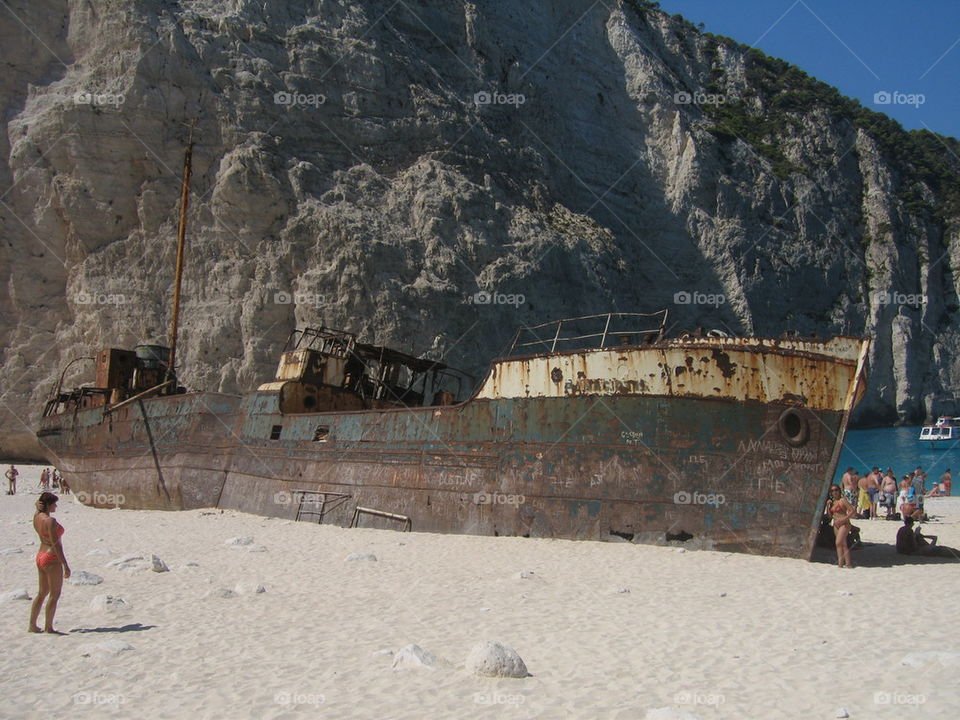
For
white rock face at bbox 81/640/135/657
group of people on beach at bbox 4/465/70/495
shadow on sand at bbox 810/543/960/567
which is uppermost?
shadow on sand at bbox 810/543/960/567

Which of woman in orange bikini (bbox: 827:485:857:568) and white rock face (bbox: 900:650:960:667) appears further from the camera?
woman in orange bikini (bbox: 827:485:857:568)

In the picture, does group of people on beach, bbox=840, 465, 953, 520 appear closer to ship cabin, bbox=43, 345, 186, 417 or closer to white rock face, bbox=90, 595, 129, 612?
white rock face, bbox=90, 595, 129, 612

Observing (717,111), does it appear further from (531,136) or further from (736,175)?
(531,136)

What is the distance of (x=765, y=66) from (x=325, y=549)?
193 feet

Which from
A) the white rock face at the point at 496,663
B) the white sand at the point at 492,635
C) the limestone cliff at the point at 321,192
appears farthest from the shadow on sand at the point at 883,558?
the limestone cliff at the point at 321,192

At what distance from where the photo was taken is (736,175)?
4403 centimetres

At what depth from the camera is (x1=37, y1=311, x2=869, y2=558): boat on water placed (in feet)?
31.2

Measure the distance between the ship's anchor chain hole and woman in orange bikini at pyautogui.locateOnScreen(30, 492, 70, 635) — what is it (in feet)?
27.3

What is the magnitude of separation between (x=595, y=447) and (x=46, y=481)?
22064 mm

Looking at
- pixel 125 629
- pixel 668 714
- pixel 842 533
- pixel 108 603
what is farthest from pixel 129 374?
pixel 668 714

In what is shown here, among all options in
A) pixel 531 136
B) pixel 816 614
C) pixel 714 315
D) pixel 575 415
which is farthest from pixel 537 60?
pixel 816 614

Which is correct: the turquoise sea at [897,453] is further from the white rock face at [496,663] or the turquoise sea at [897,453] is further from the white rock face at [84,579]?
the white rock face at [84,579]

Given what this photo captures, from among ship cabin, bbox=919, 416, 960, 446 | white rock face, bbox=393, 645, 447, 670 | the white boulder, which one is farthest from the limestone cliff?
white rock face, bbox=393, 645, 447, 670

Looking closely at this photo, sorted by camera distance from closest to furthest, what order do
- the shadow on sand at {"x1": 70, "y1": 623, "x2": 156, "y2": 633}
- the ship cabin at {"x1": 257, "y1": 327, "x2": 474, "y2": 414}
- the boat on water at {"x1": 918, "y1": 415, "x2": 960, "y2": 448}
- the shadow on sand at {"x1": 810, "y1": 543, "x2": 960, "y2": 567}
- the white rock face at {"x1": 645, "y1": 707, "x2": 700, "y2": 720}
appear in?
the white rock face at {"x1": 645, "y1": 707, "x2": 700, "y2": 720}
the shadow on sand at {"x1": 70, "y1": 623, "x2": 156, "y2": 633}
the shadow on sand at {"x1": 810, "y1": 543, "x2": 960, "y2": 567}
the ship cabin at {"x1": 257, "y1": 327, "x2": 474, "y2": 414}
the boat on water at {"x1": 918, "y1": 415, "x2": 960, "y2": 448}
